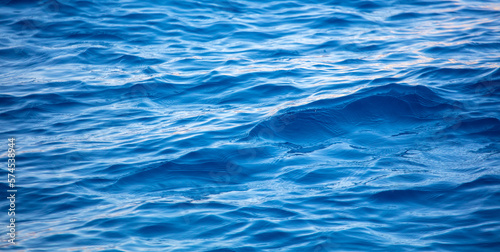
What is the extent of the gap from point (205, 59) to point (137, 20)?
2512mm

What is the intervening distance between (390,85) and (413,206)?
2.79m

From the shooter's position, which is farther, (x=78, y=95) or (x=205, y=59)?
(x=205, y=59)

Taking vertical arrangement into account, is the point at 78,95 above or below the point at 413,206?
above

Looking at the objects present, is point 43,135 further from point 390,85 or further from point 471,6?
point 471,6

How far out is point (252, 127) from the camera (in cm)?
621

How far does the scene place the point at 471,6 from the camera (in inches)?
417

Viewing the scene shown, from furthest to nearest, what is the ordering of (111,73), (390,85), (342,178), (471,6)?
(471,6) → (111,73) → (390,85) → (342,178)

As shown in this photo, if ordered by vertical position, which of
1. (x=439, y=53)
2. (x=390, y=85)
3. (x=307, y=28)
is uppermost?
(x=307, y=28)

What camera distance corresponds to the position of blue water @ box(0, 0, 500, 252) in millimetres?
4367

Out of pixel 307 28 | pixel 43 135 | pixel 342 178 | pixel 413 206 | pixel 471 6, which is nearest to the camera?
pixel 413 206

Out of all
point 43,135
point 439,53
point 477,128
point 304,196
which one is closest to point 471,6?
point 439,53

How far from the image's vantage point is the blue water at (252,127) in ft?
14.3

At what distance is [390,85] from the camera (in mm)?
6973

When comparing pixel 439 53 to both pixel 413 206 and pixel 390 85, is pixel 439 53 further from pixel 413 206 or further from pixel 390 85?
pixel 413 206
